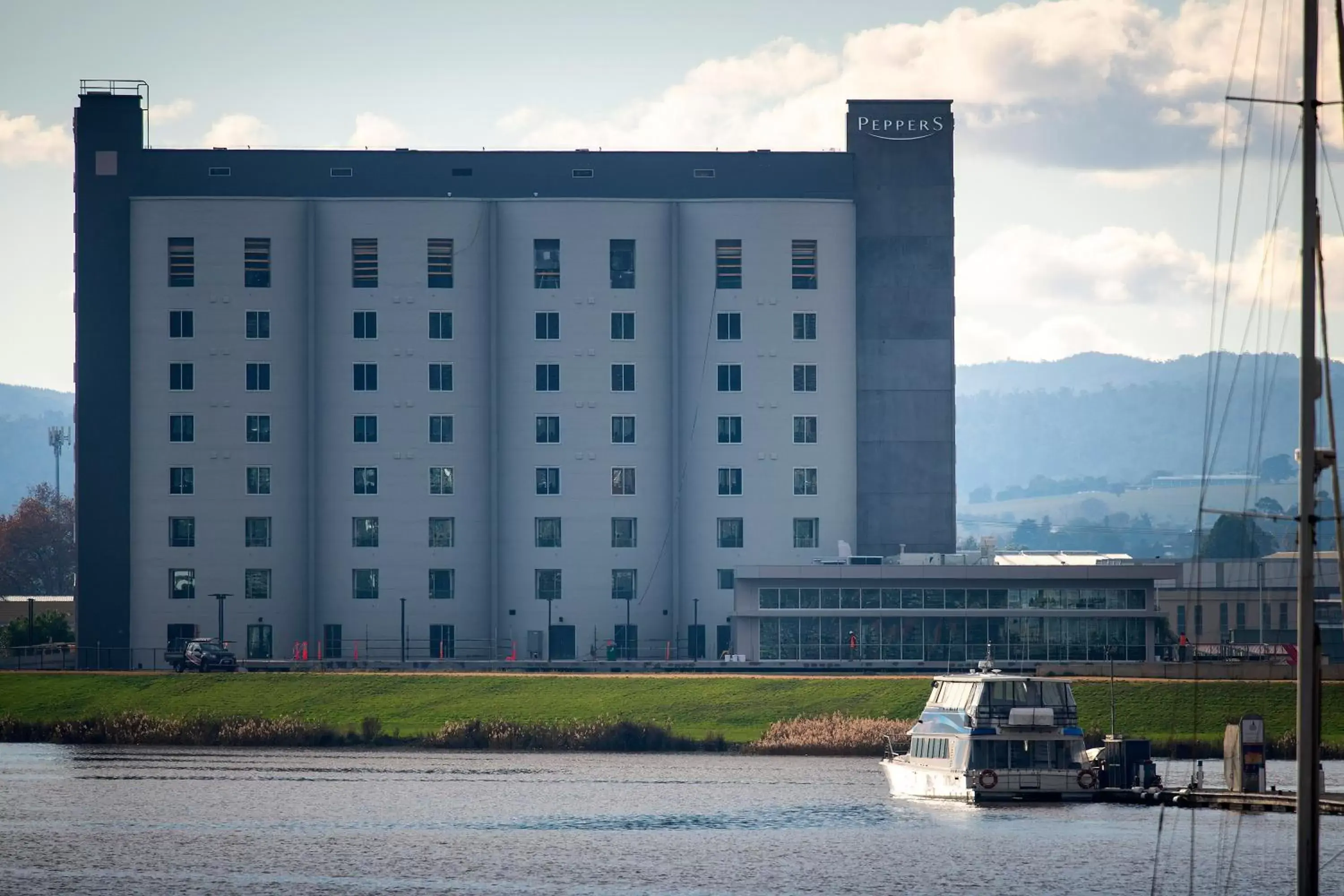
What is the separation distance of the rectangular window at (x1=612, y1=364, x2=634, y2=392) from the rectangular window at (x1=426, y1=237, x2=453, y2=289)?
13.3 meters

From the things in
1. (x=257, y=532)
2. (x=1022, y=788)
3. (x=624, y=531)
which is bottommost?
(x=1022, y=788)

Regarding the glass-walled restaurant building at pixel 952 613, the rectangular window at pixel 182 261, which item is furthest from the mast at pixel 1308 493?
the rectangular window at pixel 182 261

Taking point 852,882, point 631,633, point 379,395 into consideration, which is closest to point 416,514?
point 379,395

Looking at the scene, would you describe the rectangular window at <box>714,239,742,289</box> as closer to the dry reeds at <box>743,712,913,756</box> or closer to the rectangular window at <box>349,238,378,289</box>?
the rectangular window at <box>349,238,378,289</box>

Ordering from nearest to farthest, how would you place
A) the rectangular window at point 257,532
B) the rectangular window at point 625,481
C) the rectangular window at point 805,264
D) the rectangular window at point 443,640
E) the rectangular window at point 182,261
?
the rectangular window at point 443,640, the rectangular window at point 257,532, the rectangular window at point 182,261, the rectangular window at point 625,481, the rectangular window at point 805,264

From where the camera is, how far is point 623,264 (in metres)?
141

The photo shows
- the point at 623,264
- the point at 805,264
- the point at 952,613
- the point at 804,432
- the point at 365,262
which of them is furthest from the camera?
the point at 805,264

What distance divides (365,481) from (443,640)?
12.8 metres

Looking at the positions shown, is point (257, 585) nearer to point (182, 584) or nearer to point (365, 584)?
point (182, 584)

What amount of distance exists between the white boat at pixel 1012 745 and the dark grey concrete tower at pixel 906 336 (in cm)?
7178

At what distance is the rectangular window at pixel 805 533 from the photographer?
140 m

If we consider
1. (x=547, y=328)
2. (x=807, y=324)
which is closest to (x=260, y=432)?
(x=547, y=328)

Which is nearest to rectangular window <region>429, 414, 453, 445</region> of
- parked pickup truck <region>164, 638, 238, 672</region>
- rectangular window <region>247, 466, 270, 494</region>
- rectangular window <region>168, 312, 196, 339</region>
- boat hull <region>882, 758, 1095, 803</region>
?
rectangular window <region>247, 466, 270, 494</region>

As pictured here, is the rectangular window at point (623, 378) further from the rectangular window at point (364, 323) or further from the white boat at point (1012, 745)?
the white boat at point (1012, 745)
